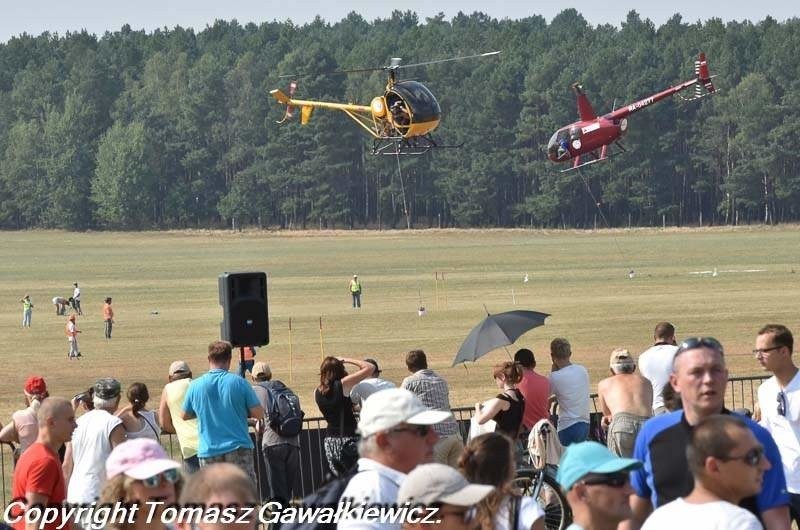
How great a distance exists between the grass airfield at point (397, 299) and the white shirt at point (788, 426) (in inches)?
604

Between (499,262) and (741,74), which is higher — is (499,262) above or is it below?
below

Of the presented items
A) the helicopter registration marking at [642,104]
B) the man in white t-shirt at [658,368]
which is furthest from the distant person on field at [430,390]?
the helicopter registration marking at [642,104]

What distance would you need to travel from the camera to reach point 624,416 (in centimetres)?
1090

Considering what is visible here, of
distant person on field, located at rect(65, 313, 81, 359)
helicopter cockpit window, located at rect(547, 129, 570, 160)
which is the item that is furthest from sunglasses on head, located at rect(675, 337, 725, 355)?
helicopter cockpit window, located at rect(547, 129, 570, 160)

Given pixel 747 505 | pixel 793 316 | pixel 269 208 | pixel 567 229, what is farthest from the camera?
pixel 269 208

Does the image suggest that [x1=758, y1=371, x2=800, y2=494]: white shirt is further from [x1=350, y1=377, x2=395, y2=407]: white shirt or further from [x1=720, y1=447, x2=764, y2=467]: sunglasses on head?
[x1=350, y1=377, x2=395, y2=407]: white shirt

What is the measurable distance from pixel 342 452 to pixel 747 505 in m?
5.50

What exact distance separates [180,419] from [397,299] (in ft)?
134

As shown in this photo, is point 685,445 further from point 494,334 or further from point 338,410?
point 494,334

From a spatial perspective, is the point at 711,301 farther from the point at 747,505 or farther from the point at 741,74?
the point at 741,74

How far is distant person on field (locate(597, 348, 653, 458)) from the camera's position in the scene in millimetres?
10820

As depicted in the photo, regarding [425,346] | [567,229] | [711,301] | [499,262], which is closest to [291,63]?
[567,229]

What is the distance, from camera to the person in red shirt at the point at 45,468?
735 centimetres

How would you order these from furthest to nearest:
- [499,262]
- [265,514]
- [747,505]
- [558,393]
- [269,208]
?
[269,208] → [499,262] → [558,393] → [265,514] → [747,505]
